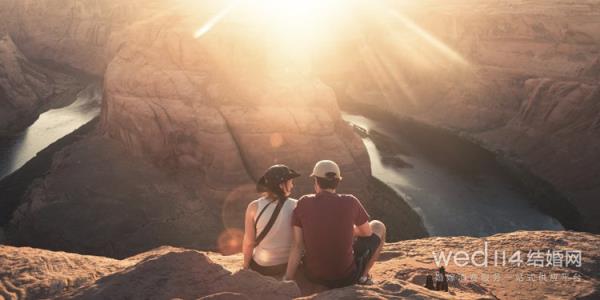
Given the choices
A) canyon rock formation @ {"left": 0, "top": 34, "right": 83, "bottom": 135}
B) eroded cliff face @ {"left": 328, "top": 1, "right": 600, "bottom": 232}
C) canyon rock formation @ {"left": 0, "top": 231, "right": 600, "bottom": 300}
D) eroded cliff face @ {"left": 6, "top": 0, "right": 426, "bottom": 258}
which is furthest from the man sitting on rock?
canyon rock formation @ {"left": 0, "top": 34, "right": 83, "bottom": 135}

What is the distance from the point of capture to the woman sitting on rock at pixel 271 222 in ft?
18.9

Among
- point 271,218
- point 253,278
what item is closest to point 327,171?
point 271,218

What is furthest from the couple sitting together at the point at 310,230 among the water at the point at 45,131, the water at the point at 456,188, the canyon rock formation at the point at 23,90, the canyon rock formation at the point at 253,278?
the canyon rock formation at the point at 23,90

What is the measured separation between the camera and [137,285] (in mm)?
5176

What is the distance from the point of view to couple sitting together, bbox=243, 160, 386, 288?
5.48m

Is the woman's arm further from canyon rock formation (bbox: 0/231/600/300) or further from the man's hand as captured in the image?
the man's hand

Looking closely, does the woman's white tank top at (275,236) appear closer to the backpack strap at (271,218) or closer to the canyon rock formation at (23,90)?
the backpack strap at (271,218)

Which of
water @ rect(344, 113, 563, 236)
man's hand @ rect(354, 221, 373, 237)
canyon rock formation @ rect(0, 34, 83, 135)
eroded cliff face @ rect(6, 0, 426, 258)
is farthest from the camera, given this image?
canyon rock formation @ rect(0, 34, 83, 135)

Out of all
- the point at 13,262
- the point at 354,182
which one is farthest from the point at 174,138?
the point at 13,262

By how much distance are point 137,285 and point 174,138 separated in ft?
Answer: 80.3

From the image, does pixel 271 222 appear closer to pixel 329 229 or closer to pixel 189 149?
pixel 329 229

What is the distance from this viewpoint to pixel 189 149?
92.8 ft

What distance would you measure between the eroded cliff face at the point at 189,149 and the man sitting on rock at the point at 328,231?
17.4 meters

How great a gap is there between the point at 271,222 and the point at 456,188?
102ft
